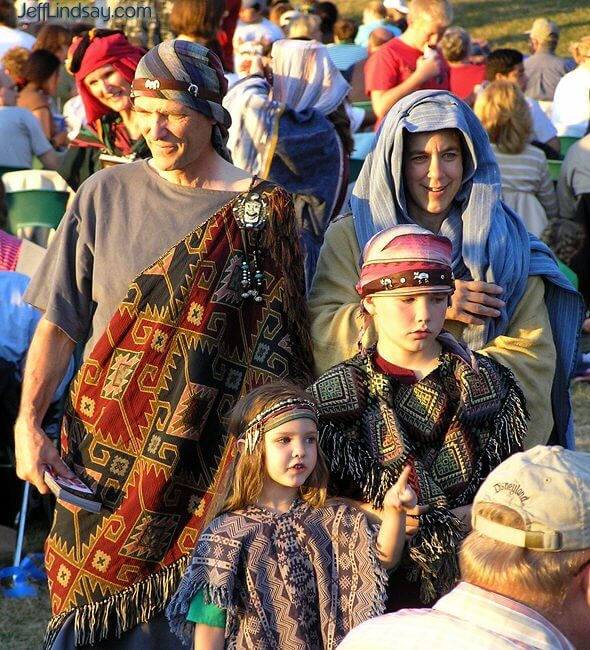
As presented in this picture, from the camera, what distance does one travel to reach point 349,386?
3.68 metres

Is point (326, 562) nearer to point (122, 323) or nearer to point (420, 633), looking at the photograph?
point (122, 323)

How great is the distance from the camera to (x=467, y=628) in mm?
2227

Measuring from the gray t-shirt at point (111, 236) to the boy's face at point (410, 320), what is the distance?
68 centimetres

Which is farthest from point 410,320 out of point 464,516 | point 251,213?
point 251,213

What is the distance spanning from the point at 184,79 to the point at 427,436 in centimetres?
132

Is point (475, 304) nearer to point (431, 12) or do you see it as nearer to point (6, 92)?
point (431, 12)

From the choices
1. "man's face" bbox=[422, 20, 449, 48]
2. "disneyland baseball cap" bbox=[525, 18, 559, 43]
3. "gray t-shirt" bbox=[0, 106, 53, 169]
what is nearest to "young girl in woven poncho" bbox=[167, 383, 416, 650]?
"gray t-shirt" bbox=[0, 106, 53, 169]

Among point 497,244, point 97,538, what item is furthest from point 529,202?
point 97,538

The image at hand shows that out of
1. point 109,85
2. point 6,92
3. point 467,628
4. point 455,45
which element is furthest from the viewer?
point 455,45

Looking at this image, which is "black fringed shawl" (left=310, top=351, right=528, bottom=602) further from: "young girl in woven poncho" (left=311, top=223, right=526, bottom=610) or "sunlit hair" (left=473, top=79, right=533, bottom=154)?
"sunlit hair" (left=473, top=79, right=533, bottom=154)

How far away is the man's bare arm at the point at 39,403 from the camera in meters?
4.06

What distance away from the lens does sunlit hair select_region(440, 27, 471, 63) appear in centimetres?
1159

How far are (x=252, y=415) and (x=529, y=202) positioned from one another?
5.64 m

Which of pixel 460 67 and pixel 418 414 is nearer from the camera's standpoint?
pixel 418 414
